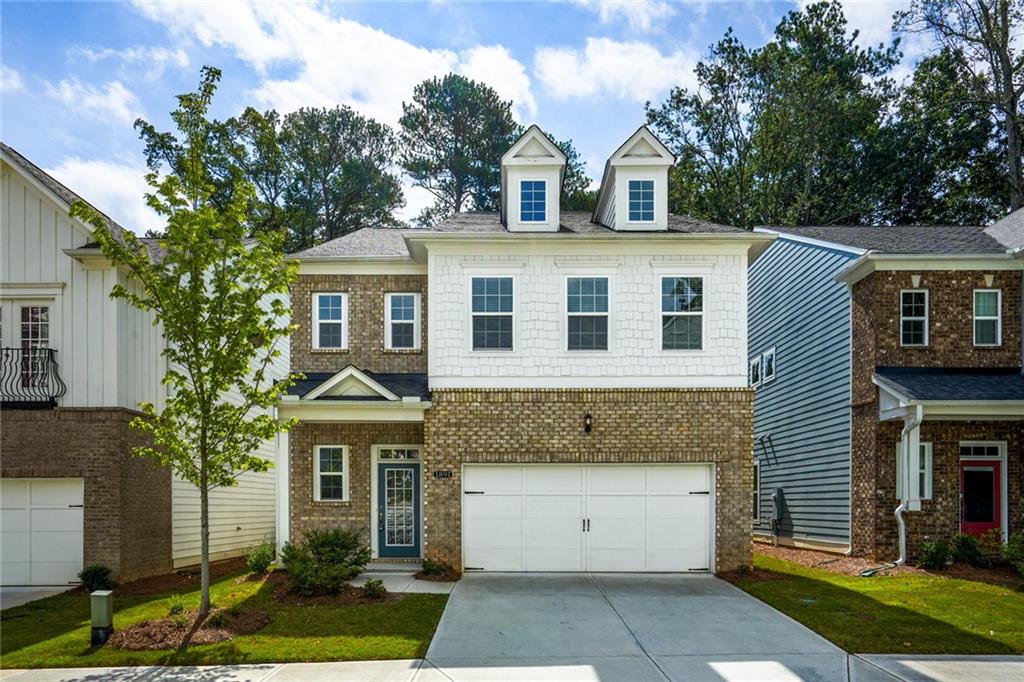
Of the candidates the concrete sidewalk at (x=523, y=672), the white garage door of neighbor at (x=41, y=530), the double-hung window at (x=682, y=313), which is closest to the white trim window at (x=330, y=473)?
the white garage door of neighbor at (x=41, y=530)

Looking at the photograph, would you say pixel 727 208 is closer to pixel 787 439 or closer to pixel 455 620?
pixel 787 439

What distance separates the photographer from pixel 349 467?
50.1ft

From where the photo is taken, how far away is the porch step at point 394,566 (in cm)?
1455

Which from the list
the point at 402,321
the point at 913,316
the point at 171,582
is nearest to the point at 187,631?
the point at 171,582

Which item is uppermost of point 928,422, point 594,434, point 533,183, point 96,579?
point 533,183

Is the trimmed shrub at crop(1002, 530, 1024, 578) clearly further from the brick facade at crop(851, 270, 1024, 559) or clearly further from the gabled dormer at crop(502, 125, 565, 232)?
the gabled dormer at crop(502, 125, 565, 232)

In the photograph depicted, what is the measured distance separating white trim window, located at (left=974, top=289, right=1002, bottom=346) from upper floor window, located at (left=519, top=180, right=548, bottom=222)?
8992mm

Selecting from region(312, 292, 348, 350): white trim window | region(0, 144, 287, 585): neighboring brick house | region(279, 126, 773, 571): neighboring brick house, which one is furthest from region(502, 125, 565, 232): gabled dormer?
region(0, 144, 287, 585): neighboring brick house

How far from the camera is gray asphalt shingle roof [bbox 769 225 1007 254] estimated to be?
1600cm

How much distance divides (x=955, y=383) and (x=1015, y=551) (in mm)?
3145

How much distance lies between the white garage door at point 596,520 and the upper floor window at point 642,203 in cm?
487

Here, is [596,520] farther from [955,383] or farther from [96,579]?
[96,579]

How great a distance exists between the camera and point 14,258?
14.4 meters

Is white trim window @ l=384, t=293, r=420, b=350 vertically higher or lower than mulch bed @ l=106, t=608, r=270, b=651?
higher
